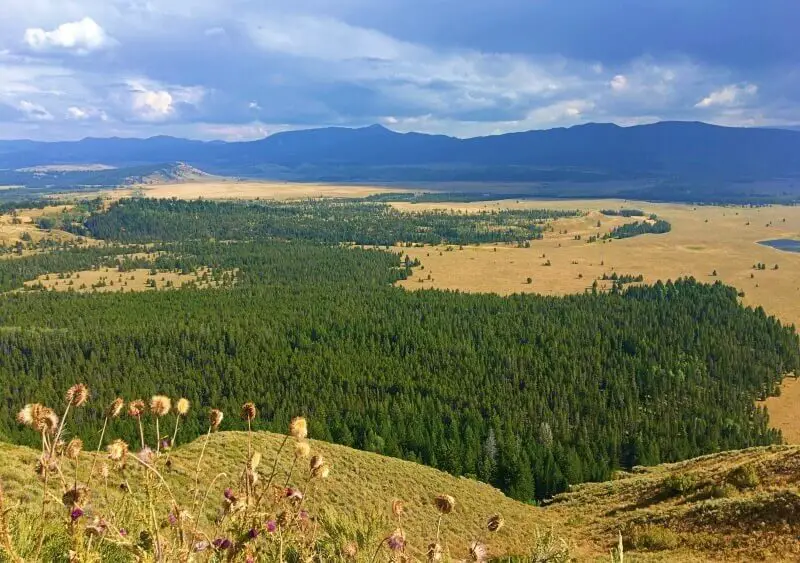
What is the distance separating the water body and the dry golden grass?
149492 mm

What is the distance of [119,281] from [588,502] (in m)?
122

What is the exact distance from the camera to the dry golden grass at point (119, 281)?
12062cm

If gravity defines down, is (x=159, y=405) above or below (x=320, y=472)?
above

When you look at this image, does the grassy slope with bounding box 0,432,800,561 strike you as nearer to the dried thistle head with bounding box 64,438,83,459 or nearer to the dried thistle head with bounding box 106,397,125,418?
the dried thistle head with bounding box 64,438,83,459

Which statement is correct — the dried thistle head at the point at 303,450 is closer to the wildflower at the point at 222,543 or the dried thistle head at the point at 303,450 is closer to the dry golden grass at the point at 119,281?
the wildflower at the point at 222,543

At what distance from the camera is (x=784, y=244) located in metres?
168

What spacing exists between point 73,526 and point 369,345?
70447mm

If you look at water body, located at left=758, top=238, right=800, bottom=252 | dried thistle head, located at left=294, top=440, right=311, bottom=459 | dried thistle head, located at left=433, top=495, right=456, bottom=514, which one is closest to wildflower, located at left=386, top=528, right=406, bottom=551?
dried thistle head, located at left=433, top=495, right=456, bottom=514

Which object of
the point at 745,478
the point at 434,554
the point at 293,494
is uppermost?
the point at 293,494

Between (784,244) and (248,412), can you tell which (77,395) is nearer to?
(248,412)

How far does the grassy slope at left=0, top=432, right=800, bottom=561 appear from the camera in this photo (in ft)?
68.6

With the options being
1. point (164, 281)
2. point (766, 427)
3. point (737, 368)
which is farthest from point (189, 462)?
point (164, 281)

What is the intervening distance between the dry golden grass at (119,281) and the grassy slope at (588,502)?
308ft

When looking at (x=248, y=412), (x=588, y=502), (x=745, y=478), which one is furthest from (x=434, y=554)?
(x=588, y=502)
